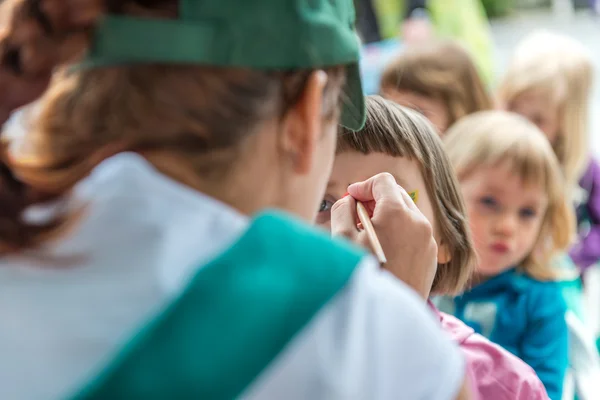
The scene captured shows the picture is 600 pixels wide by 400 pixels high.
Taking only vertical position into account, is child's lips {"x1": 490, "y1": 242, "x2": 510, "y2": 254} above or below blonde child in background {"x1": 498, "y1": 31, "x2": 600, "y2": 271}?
above

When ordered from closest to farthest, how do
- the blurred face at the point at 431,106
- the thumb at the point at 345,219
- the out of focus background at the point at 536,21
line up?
the thumb at the point at 345,219 < the blurred face at the point at 431,106 < the out of focus background at the point at 536,21

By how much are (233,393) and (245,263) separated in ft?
0.25

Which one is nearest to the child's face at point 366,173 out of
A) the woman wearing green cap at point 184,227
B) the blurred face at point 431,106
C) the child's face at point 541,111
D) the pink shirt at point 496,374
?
the pink shirt at point 496,374

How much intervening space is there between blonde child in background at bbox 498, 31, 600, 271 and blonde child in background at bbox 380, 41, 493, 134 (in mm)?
281

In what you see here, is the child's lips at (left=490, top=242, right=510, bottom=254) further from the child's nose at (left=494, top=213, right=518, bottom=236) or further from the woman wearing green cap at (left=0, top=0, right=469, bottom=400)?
the woman wearing green cap at (left=0, top=0, right=469, bottom=400)

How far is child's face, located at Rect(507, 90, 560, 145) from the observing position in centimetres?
224

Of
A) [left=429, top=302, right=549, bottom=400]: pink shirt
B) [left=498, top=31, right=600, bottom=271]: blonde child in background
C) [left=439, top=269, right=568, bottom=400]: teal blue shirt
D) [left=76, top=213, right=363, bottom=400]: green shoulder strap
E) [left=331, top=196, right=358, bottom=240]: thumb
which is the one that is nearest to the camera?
[left=76, top=213, right=363, bottom=400]: green shoulder strap

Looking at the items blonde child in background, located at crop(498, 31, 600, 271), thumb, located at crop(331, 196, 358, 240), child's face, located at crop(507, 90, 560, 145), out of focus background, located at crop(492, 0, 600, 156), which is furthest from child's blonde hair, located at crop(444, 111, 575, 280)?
out of focus background, located at crop(492, 0, 600, 156)

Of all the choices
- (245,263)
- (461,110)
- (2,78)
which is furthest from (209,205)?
(461,110)

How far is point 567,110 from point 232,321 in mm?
1982

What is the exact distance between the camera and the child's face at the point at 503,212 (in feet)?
5.01

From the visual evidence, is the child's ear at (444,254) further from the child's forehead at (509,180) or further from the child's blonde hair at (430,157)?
the child's forehead at (509,180)

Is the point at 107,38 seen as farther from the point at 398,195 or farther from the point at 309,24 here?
the point at 398,195

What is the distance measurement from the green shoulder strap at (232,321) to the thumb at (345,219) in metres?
0.28
